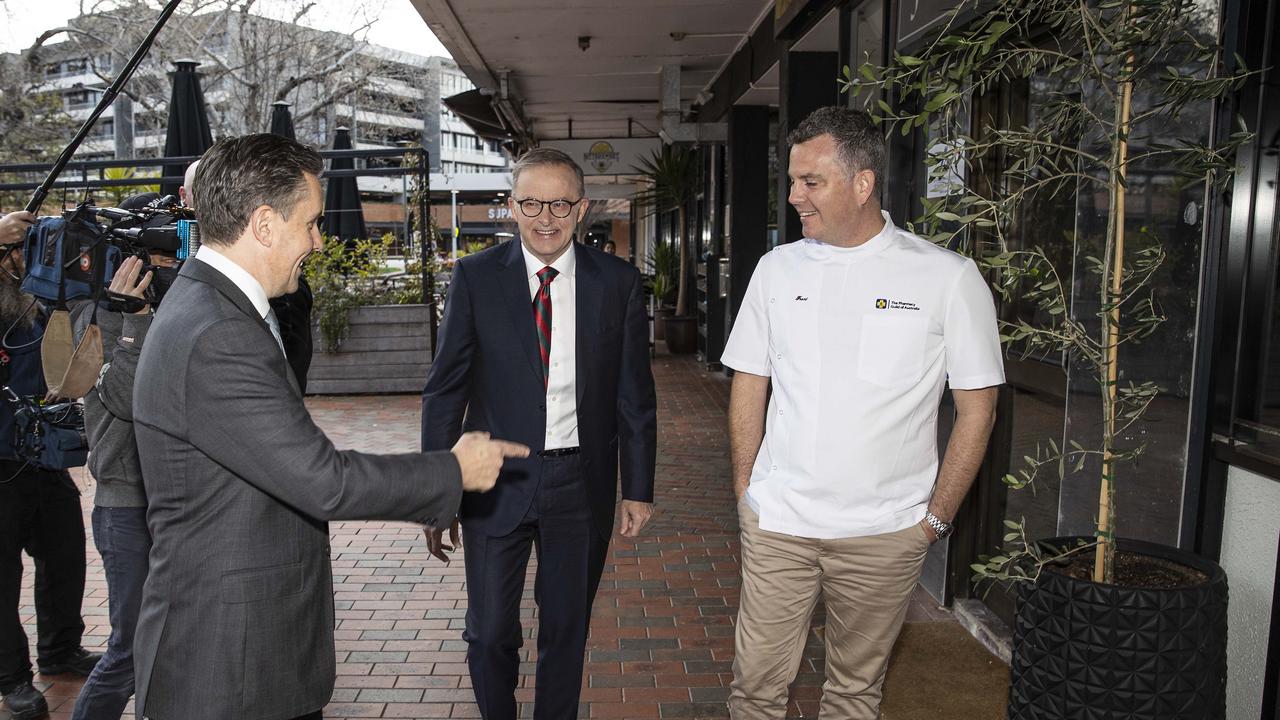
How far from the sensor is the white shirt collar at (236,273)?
1.85 metres

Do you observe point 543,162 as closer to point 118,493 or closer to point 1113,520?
point 118,493

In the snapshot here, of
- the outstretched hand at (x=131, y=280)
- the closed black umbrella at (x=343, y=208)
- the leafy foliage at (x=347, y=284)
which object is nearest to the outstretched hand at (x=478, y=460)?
the outstretched hand at (x=131, y=280)

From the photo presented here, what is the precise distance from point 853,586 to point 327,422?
7.25 metres

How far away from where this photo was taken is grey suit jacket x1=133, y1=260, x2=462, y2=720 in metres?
1.75

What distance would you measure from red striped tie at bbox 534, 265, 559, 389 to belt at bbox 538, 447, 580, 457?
0.19 metres

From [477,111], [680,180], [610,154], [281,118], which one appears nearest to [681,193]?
[680,180]

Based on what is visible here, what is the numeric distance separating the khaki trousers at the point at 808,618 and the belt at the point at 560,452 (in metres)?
0.53

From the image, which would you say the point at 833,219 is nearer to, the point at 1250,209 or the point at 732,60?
the point at 1250,209

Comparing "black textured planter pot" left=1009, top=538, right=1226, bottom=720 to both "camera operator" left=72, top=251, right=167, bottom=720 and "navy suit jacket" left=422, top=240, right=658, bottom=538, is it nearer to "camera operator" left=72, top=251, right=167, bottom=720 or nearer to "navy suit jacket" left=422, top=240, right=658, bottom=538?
"navy suit jacket" left=422, top=240, right=658, bottom=538

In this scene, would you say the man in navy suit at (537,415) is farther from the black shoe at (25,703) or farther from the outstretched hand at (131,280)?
Answer: the black shoe at (25,703)

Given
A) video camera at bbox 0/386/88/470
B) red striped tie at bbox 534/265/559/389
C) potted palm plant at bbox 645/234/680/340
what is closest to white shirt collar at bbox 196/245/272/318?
red striped tie at bbox 534/265/559/389

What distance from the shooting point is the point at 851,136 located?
2.51m

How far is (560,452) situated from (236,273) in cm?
123

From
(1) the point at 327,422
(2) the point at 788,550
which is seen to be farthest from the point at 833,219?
(1) the point at 327,422
